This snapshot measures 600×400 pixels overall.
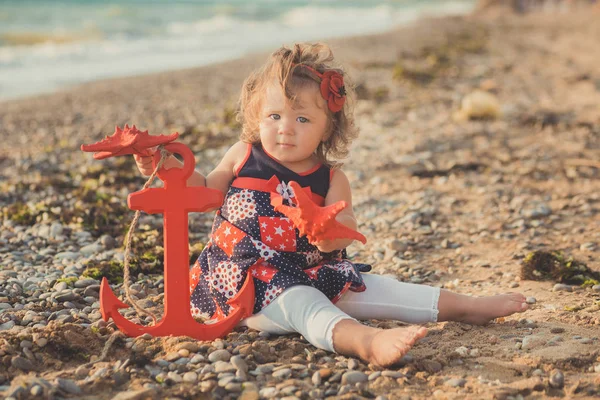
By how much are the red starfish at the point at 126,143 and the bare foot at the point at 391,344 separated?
121 centimetres

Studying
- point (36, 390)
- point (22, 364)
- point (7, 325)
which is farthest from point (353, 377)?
point (7, 325)

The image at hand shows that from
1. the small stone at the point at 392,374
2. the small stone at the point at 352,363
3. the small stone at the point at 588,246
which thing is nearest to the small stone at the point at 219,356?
the small stone at the point at 352,363

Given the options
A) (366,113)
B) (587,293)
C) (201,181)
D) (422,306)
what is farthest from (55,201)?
(366,113)

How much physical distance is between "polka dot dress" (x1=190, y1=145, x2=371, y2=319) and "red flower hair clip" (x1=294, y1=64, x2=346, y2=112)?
1.08ft


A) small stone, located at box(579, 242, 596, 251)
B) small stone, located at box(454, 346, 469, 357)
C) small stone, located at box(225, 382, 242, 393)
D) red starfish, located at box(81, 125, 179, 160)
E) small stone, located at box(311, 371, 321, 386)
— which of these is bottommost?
small stone, located at box(454, 346, 469, 357)

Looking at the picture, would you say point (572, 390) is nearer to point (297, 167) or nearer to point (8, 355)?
point (297, 167)

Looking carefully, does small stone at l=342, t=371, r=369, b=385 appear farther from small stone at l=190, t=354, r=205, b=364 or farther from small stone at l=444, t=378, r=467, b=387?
small stone at l=190, t=354, r=205, b=364

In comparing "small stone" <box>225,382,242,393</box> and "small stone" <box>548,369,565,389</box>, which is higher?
"small stone" <box>225,382,242,393</box>

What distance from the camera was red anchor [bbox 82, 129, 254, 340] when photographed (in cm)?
305

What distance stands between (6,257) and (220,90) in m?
7.41

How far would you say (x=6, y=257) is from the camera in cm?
440

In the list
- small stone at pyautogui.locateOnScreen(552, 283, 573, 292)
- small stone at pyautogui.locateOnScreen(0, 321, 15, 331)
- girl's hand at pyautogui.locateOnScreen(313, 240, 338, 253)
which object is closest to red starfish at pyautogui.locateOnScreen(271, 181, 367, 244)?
girl's hand at pyautogui.locateOnScreen(313, 240, 338, 253)

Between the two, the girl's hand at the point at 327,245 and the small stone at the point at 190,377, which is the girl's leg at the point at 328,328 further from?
the small stone at the point at 190,377

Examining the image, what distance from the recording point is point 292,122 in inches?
131
